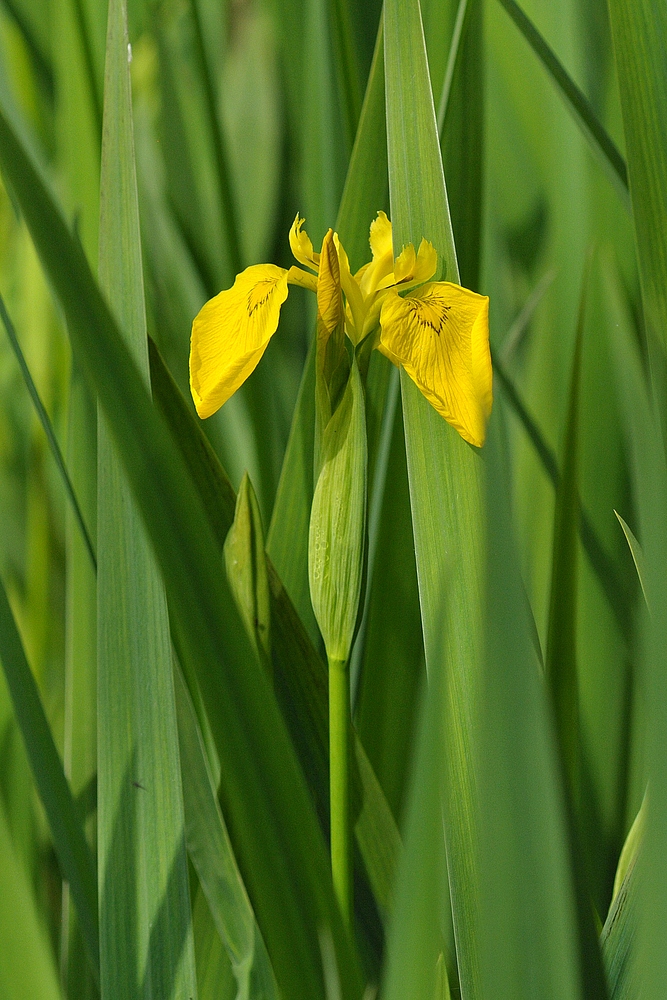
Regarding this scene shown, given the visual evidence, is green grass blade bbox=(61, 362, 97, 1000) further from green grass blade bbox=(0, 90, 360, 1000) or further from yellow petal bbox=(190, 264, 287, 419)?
green grass blade bbox=(0, 90, 360, 1000)

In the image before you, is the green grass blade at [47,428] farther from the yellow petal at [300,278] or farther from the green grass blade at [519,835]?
the green grass blade at [519,835]

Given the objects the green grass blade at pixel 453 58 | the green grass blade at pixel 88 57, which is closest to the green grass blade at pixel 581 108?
the green grass blade at pixel 453 58

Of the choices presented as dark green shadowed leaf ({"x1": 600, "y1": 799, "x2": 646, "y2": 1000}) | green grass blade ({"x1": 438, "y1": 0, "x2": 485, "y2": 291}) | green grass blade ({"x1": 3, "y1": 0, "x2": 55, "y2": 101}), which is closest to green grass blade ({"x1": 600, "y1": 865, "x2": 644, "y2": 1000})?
dark green shadowed leaf ({"x1": 600, "y1": 799, "x2": 646, "y2": 1000})

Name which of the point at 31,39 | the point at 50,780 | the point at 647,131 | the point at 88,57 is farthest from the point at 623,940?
the point at 31,39

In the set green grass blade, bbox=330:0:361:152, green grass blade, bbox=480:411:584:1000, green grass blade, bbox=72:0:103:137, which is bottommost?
green grass blade, bbox=480:411:584:1000

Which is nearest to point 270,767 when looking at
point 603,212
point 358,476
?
point 358,476

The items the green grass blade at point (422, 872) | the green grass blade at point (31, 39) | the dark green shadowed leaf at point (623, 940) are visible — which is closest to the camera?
the green grass blade at point (422, 872)
